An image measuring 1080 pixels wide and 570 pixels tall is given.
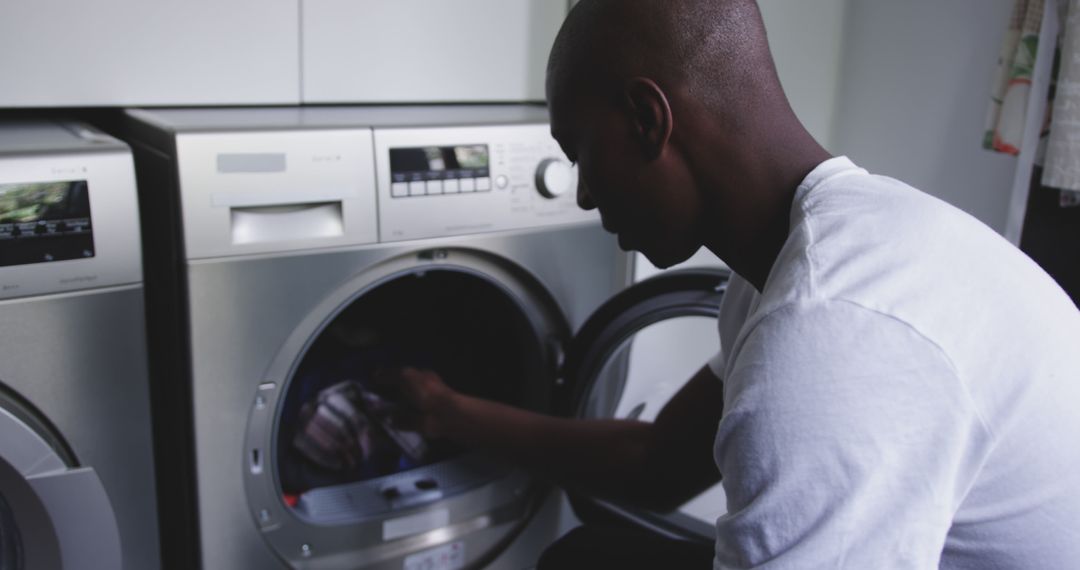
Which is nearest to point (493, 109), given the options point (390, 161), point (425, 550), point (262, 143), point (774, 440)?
point (390, 161)

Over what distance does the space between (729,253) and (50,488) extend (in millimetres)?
786

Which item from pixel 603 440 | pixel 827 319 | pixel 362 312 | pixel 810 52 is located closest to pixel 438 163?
pixel 362 312

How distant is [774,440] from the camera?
685 mm

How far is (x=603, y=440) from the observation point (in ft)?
4.58

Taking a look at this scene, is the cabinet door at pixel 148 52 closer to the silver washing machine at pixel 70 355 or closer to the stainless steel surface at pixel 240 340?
the silver washing machine at pixel 70 355

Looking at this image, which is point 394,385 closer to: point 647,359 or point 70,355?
point 647,359

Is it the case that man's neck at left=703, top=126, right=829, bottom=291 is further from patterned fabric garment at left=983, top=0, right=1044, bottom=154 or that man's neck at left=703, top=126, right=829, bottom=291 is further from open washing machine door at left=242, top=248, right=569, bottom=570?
patterned fabric garment at left=983, top=0, right=1044, bottom=154

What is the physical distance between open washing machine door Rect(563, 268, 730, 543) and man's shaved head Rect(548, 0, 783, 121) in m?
0.50

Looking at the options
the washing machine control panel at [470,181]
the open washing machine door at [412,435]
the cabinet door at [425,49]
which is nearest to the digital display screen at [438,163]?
the washing machine control panel at [470,181]

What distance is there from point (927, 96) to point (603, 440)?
94cm

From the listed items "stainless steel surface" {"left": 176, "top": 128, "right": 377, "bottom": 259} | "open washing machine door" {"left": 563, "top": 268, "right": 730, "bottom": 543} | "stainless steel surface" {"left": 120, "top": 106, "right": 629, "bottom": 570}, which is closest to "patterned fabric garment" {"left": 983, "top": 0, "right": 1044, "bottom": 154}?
"open washing machine door" {"left": 563, "top": 268, "right": 730, "bottom": 543}

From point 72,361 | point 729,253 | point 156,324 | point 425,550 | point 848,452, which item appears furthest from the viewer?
point 425,550

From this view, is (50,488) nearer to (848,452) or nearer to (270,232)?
(270,232)

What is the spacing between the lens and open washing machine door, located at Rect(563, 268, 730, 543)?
140cm
